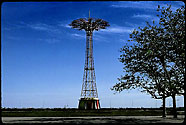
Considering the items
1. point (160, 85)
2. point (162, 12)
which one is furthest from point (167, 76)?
point (162, 12)

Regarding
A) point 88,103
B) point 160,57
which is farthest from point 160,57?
point 88,103

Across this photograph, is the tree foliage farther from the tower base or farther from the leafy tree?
the tower base

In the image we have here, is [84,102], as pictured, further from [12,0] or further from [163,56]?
[12,0]

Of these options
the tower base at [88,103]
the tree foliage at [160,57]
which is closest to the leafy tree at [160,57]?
the tree foliage at [160,57]

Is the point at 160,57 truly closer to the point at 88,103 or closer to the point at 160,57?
the point at 160,57

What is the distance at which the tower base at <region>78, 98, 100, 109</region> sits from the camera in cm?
5662

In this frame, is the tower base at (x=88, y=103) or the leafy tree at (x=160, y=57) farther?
the tower base at (x=88, y=103)

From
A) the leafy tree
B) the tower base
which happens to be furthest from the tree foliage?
the tower base

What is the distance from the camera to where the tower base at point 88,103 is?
56.6 meters

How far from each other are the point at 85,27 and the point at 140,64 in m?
32.1

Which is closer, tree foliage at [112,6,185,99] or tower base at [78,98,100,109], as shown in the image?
tree foliage at [112,6,185,99]

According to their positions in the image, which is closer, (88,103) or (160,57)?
(160,57)

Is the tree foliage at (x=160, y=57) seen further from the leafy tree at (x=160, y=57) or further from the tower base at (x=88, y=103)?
the tower base at (x=88, y=103)

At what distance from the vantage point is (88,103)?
2242 inches
